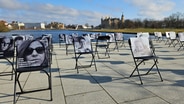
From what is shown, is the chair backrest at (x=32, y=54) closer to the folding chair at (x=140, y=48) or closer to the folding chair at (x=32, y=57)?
the folding chair at (x=32, y=57)

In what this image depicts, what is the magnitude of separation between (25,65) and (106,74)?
7.36 feet

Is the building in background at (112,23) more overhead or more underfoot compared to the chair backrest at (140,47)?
more overhead

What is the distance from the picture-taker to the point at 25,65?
3.41 m

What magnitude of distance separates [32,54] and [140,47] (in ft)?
8.43

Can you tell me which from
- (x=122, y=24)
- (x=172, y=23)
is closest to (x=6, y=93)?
(x=172, y=23)

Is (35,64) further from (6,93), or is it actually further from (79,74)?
(79,74)

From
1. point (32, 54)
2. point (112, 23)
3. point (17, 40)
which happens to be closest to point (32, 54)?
point (32, 54)

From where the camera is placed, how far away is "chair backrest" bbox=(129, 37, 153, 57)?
179 inches

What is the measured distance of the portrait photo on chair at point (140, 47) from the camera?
4.55m

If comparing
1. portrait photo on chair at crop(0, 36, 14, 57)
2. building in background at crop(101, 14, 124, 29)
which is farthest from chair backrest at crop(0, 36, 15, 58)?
building in background at crop(101, 14, 124, 29)

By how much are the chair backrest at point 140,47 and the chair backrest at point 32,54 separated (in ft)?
6.91

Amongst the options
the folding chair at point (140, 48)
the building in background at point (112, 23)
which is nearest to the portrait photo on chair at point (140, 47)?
the folding chair at point (140, 48)

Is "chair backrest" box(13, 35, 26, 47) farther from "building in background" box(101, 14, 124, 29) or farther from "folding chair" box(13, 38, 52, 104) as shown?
"building in background" box(101, 14, 124, 29)

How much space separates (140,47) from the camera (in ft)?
15.1
